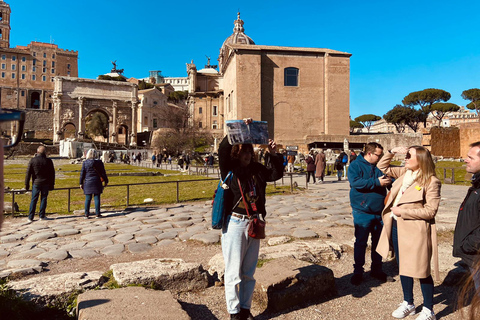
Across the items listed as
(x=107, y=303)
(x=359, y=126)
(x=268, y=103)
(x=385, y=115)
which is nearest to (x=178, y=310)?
(x=107, y=303)

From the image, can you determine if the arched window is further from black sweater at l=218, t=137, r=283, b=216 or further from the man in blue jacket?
black sweater at l=218, t=137, r=283, b=216

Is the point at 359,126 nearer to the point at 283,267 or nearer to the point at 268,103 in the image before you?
the point at 268,103

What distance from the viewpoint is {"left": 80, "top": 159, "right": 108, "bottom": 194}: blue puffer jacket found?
7.77m

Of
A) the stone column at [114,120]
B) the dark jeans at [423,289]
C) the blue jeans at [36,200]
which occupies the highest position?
the stone column at [114,120]

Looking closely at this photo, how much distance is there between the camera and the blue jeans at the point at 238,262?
2949 mm

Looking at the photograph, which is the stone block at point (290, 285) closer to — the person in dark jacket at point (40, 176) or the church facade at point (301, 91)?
the person in dark jacket at point (40, 176)

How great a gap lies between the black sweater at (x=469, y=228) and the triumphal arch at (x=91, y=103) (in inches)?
2007

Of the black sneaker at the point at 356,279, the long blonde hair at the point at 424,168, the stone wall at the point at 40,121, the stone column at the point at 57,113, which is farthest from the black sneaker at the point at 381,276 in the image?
the stone wall at the point at 40,121

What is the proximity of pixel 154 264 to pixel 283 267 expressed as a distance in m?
1.39

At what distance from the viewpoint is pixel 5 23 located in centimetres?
8381

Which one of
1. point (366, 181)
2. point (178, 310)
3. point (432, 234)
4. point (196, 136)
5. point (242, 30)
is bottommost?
point (178, 310)

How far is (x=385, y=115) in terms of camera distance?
62531 mm

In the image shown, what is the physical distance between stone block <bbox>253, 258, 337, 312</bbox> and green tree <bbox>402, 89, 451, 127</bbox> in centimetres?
6202

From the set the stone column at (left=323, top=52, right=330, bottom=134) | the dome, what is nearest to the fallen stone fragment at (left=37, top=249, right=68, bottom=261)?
the stone column at (left=323, top=52, right=330, bottom=134)
